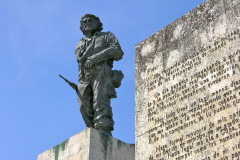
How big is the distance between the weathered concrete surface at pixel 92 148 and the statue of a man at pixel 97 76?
0.77 m

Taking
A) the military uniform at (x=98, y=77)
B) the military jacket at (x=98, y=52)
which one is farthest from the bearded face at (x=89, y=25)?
the military uniform at (x=98, y=77)

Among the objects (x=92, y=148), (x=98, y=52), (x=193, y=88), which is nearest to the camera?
(x=193, y=88)

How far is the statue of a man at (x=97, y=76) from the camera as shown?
41.1 ft

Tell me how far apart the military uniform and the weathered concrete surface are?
82cm

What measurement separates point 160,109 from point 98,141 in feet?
6.98

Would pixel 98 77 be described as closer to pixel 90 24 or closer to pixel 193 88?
pixel 90 24

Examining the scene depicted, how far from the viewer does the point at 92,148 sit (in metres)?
11.2

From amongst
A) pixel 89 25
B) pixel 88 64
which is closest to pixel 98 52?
pixel 88 64

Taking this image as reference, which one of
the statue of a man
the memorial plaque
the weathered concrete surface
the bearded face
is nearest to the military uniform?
the statue of a man

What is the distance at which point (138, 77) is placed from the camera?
10492 mm

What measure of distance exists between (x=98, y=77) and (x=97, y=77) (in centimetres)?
4

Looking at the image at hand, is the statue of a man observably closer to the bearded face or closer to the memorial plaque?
the bearded face

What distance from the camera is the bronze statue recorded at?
12.5 metres

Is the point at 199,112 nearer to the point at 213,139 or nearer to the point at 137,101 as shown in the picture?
the point at 213,139
